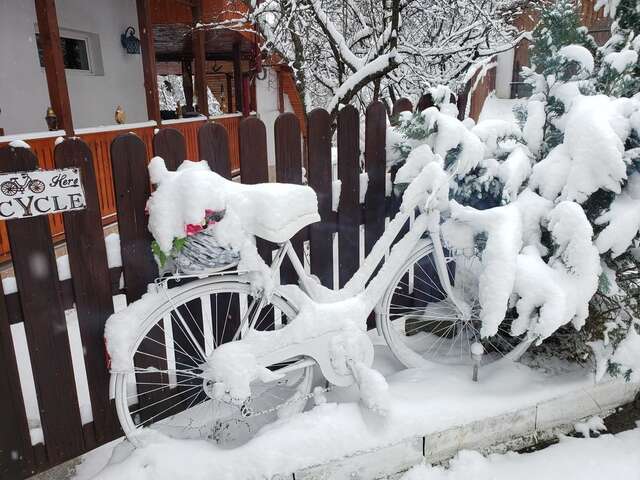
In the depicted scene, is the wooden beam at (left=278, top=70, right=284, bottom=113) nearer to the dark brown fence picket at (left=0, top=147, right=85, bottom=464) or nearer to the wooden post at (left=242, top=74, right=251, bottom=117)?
the wooden post at (left=242, top=74, right=251, bottom=117)

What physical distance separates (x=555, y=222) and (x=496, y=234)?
0.96 feet

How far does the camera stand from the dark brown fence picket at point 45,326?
1909mm

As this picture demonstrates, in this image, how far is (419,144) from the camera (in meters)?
2.72

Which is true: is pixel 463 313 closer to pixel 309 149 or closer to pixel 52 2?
pixel 309 149

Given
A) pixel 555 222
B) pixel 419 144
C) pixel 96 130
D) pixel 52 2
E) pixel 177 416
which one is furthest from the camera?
pixel 96 130

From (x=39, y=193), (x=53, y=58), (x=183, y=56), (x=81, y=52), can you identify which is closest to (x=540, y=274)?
(x=39, y=193)

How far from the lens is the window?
7.95m

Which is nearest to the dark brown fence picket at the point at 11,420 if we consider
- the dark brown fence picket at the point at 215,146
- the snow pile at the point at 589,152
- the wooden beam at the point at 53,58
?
the dark brown fence picket at the point at 215,146

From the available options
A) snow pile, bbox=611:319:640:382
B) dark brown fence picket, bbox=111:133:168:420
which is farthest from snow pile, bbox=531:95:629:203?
dark brown fence picket, bbox=111:133:168:420

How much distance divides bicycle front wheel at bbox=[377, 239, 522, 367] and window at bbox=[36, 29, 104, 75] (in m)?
7.43

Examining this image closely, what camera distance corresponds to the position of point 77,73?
812cm

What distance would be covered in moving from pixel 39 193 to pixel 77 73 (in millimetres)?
7436

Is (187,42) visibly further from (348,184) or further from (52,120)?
(348,184)

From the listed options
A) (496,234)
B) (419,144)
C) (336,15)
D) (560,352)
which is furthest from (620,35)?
(336,15)
